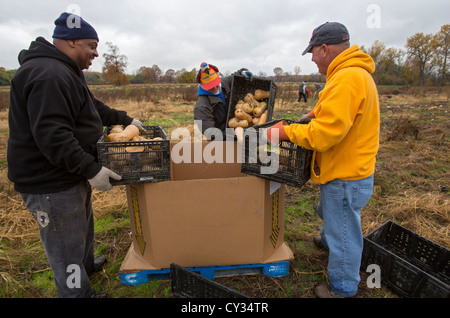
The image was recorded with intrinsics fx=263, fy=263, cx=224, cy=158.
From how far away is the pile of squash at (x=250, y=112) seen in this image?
3355 millimetres

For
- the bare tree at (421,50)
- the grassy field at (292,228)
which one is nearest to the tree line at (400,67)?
the bare tree at (421,50)

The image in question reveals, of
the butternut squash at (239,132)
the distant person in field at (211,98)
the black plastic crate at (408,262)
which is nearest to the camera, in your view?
the black plastic crate at (408,262)

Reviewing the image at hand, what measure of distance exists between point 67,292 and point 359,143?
251 cm

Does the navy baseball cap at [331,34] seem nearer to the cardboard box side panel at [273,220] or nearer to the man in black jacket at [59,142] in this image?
the cardboard box side panel at [273,220]

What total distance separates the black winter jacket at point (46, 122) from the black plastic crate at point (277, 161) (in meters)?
1.23

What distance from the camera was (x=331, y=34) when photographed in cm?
195

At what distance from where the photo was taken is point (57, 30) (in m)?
1.91

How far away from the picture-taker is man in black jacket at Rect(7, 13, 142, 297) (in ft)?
5.61

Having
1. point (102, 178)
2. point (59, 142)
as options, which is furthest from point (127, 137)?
point (59, 142)

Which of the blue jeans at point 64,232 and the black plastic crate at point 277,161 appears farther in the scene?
the black plastic crate at point 277,161

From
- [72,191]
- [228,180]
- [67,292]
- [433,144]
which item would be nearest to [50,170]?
[72,191]

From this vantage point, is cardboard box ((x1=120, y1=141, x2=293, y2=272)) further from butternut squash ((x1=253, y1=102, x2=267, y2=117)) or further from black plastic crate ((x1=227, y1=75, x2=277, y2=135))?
black plastic crate ((x1=227, y1=75, x2=277, y2=135))

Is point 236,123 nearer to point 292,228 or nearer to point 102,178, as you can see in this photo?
point 292,228
